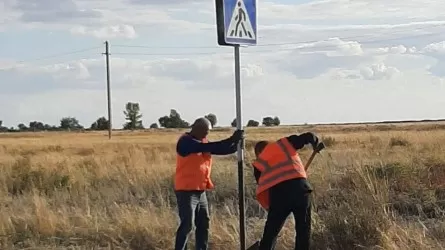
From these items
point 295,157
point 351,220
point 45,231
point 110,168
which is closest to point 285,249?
point 351,220

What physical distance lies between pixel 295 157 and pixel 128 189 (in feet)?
27.4

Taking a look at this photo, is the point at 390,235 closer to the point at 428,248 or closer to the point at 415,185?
the point at 428,248

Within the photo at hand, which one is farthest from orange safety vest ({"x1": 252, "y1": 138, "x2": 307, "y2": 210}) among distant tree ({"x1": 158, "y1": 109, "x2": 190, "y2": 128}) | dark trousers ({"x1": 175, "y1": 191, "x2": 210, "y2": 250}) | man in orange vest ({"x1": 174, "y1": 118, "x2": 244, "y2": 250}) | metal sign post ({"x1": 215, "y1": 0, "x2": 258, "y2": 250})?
distant tree ({"x1": 158, "y1": 109, "x2": 190, "y2": 128})

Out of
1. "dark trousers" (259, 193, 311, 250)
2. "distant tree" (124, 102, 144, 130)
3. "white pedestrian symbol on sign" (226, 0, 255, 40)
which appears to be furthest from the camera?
"distant tree" (124, 102, 144, 130)

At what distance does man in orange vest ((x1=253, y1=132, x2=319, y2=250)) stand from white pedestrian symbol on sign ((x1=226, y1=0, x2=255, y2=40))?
1239mm

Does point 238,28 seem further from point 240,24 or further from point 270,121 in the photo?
point 270,121

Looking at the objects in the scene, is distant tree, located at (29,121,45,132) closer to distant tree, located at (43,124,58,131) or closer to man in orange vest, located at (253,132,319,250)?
distant tree, located at (43,124,58,131)

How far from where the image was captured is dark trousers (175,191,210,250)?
932cm

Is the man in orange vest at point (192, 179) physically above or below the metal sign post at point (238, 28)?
below

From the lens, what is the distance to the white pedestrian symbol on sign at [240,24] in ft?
25.2

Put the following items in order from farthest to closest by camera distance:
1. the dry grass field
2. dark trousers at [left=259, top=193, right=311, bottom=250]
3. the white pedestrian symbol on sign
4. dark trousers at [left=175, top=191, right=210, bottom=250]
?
the dry grass field → dark trousers at [left=175, top=191, right=210, bottom=250] → dark trousers at [left=259, top=193, right=311, bottom=250] → the white pedestrian symbol on sign

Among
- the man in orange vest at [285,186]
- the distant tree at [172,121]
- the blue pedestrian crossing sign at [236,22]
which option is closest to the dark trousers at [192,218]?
the man in orange vest at [285,186]

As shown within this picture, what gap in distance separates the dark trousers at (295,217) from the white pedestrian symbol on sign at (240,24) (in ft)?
5.53

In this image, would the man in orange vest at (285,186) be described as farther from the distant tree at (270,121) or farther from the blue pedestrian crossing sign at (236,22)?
the distant tree at (270,121)
